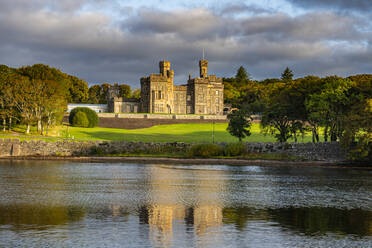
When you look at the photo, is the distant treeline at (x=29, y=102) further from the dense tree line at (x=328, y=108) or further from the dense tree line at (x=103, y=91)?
the dense tree line at (x=103, y=91)

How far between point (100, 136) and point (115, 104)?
170 feet

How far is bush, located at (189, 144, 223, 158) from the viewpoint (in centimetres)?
4932

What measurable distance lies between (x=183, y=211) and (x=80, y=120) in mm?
62205

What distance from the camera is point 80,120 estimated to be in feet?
257

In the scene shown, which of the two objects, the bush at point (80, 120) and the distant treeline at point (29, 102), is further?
the bush at point (80, 120)

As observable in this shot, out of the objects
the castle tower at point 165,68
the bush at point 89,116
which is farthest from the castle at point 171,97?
the bush at point 89,116

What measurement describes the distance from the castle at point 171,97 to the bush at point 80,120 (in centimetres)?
3682

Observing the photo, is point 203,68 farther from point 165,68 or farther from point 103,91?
point 103,91

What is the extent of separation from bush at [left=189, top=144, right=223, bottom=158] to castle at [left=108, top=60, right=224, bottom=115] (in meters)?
68.0

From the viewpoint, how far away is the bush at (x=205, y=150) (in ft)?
162

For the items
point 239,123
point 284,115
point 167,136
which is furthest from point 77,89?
point 284,115

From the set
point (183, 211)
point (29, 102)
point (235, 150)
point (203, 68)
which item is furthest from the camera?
point (203, 68)

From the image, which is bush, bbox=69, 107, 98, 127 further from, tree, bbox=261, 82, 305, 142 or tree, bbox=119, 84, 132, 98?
tree, bbox=119, 84, 132, 98

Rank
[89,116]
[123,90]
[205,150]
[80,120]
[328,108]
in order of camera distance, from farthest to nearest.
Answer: [123,90] → [89,116] → [80,120] → [205,150] → [328,108]
